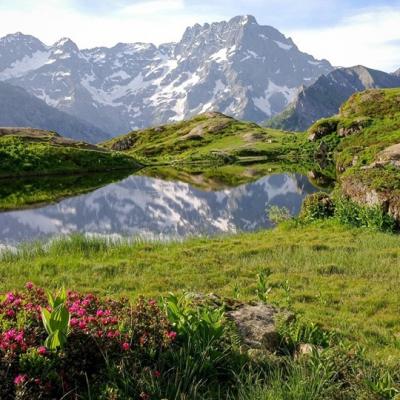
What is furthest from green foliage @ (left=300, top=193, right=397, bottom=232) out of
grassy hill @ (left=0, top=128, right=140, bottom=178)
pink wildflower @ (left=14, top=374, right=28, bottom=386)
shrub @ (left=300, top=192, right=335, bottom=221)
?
grassy hill @ (left=0, top=128, right=140, bottom=178)

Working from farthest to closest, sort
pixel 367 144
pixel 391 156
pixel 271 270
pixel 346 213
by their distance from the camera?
1. pixel 367 144
2. pixel 391 156
3. pixel 346 213
4. pixel 271 270

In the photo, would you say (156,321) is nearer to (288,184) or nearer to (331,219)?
(331,219)

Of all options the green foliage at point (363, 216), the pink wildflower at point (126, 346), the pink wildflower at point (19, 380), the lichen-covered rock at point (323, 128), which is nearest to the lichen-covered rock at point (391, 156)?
the green foliage at point (363, 216)

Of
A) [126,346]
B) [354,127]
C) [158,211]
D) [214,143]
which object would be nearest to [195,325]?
[126,346]

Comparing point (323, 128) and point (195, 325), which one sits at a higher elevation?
point (323, 128)

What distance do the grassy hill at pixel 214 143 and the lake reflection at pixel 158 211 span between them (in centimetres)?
5269

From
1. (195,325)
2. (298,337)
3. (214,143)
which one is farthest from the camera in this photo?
(214,143)

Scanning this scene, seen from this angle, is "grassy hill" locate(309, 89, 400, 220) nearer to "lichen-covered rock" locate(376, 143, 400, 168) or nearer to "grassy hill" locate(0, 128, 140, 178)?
"lichen-covered rock" locate(376, 143, 400, 168)

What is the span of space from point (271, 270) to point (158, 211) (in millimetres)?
34304

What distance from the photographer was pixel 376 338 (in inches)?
505

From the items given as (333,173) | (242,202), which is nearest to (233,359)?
(242,202)

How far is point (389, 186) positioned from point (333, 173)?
53433 millimetres

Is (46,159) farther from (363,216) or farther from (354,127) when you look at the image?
(363,216)

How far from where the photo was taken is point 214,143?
15512 cm
